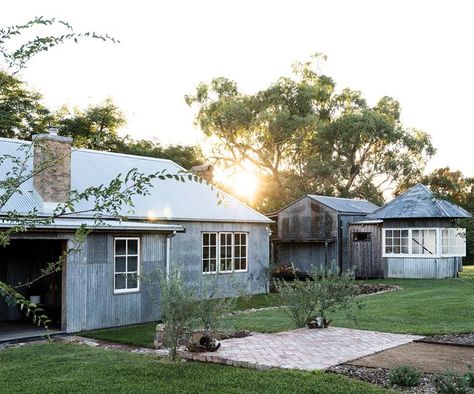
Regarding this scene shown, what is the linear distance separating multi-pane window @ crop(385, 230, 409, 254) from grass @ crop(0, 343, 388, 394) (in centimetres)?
1858

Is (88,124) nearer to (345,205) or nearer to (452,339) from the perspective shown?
(345,205)

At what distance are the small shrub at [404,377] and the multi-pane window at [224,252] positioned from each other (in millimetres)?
11710

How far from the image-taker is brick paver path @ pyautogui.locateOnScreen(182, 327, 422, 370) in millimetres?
8656

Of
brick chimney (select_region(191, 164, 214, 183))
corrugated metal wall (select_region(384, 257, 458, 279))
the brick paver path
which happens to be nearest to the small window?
corrugated metal wall (select_region(384, 257, 458, 279))

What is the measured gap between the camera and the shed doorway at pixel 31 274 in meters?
15.0

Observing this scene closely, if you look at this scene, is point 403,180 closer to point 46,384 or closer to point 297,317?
point 297,317

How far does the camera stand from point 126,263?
14336 mm

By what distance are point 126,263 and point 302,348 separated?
5963 mm

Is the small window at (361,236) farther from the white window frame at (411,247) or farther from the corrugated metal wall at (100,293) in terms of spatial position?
the corrugated metal wall at (100,293)

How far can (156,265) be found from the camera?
1505 centimetres

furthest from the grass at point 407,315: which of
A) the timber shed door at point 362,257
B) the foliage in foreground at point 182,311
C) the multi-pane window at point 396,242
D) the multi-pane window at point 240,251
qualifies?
the timber shed door at point 362,257

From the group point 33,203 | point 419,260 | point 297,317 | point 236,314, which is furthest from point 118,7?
point 419,260

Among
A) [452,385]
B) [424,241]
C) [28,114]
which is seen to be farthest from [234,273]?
[28,114]

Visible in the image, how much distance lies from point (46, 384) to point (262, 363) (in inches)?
116
